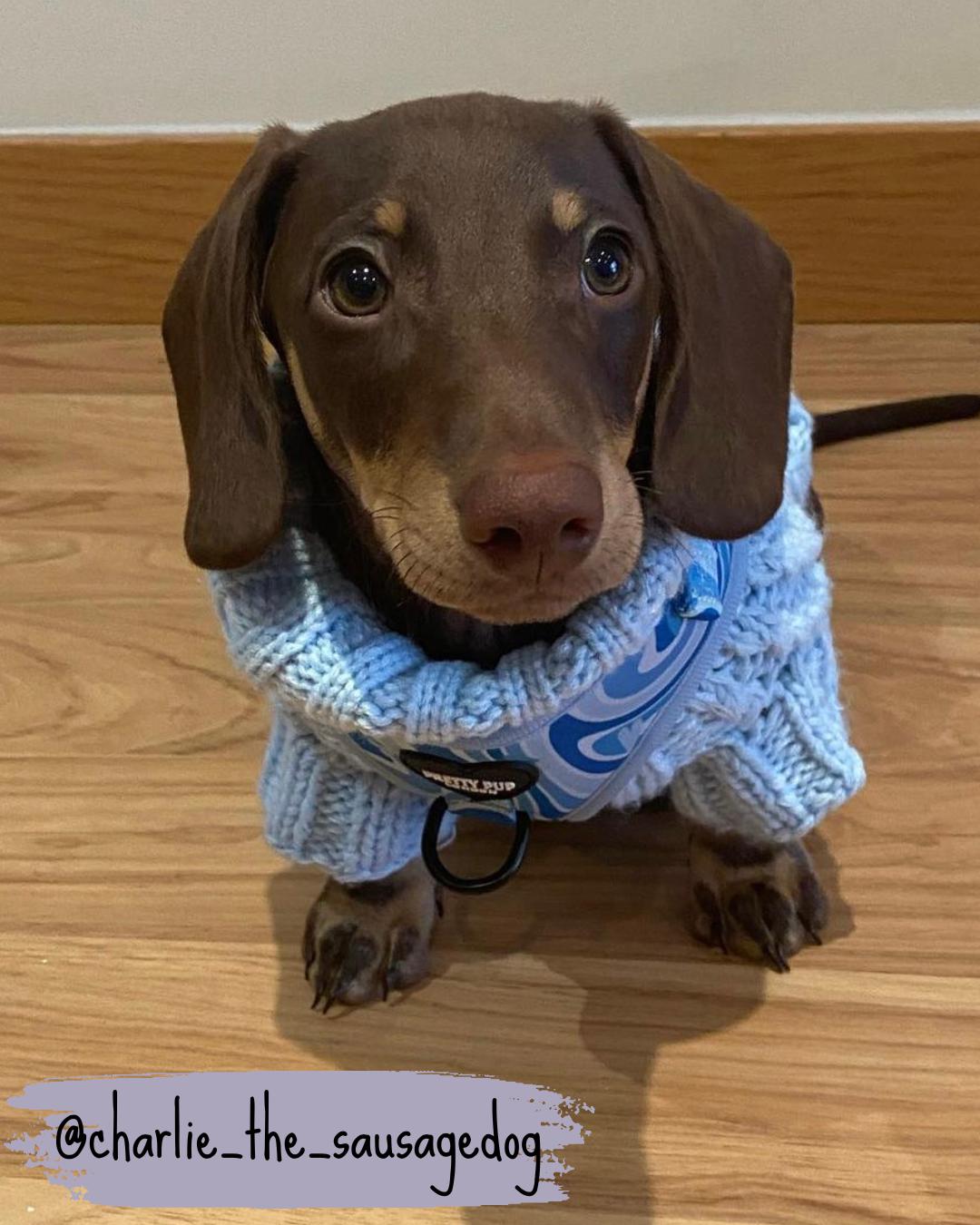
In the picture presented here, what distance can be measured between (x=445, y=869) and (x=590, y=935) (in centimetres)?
27

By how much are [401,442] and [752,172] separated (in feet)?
4.14

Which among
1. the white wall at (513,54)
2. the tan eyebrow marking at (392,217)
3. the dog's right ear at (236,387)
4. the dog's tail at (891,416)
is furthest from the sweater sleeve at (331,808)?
the white wall at (513,54)

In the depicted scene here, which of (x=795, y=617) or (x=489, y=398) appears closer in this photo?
(x=489, y=398)

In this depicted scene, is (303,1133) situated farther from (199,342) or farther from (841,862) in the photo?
(199,342)

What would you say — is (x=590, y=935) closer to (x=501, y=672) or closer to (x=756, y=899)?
(x=756, y=899)

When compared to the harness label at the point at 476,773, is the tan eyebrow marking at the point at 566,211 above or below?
above

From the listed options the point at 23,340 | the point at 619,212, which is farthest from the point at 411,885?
the point at 23,340

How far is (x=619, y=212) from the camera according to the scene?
3.46 ft

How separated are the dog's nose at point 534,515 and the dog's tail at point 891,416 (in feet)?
3.60

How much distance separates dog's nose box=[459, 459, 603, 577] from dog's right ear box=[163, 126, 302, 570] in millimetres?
256

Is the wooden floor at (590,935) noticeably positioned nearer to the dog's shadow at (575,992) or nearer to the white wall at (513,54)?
the dog's shadow at (575,992)

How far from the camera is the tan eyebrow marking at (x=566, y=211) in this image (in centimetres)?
101

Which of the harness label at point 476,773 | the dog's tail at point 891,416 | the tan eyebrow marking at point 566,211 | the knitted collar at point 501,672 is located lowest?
the dog's tail at point 891,416

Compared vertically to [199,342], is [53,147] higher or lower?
lower
